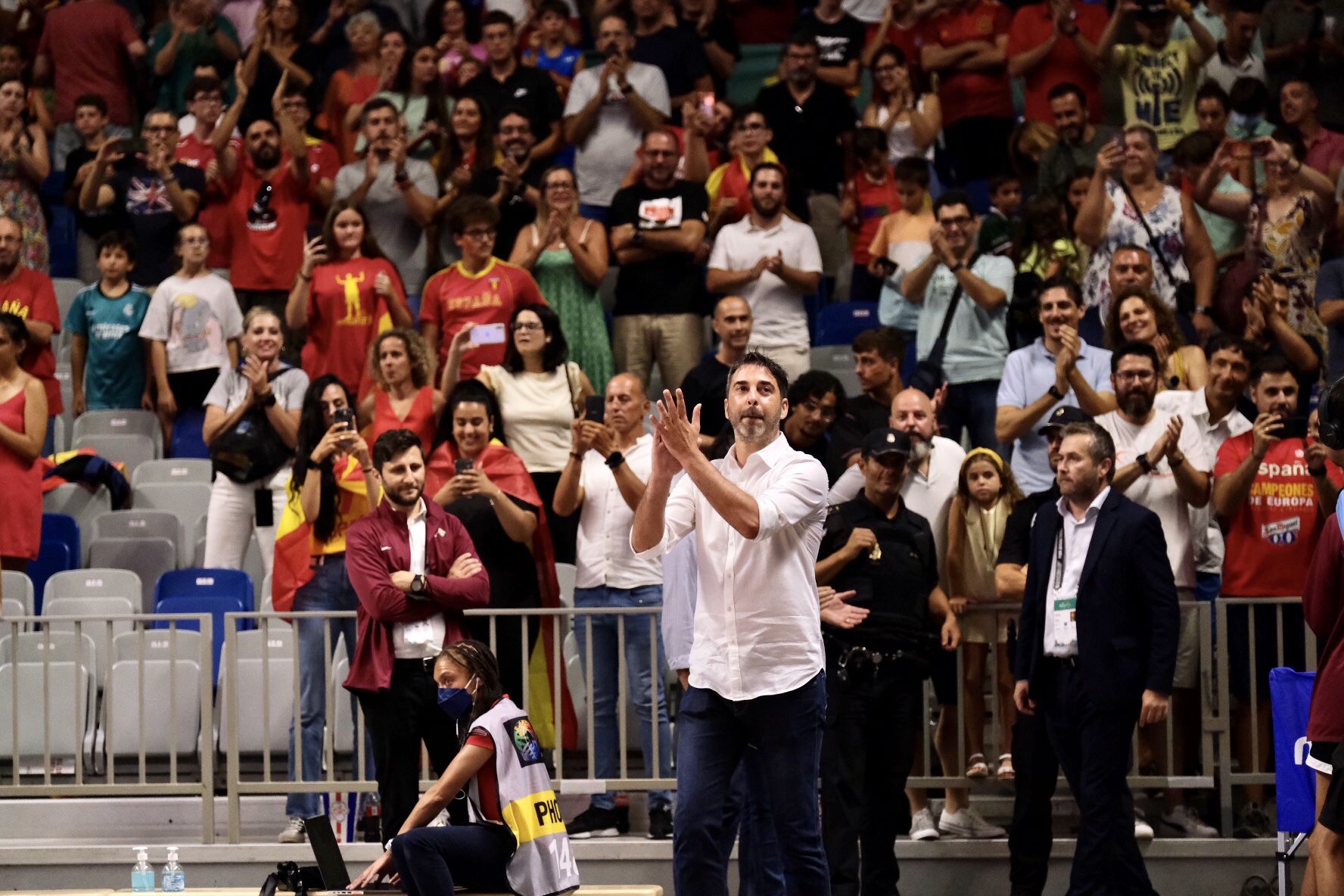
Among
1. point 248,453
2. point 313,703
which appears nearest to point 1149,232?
point 248,453

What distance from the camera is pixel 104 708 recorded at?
786cm

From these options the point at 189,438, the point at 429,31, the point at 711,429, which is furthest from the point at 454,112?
the point at 711,429

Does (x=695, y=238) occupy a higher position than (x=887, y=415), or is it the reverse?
(x=695, y=238)

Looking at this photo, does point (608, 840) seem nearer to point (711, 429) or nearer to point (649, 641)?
point (649, 641)

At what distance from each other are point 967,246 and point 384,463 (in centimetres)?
379

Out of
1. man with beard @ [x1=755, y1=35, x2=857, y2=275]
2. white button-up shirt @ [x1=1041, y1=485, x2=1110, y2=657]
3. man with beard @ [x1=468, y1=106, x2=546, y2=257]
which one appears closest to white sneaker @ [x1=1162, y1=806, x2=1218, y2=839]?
white button-up shirt @ [x1=1041, y1=485, x2=1110, y2=657]

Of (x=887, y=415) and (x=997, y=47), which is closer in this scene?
(x=887, y=415)

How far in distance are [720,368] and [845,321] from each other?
2060mm

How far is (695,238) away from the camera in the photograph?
33.9 feet

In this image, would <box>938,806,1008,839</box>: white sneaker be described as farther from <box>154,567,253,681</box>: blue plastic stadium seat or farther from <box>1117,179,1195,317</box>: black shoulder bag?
<box>1117,179,1195,317</box>: black shoulder bag

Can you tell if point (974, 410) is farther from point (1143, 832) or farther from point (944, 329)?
point (1143, 832)

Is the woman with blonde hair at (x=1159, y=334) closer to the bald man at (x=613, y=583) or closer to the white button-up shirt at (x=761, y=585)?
the bald man at (x=613, y=583)

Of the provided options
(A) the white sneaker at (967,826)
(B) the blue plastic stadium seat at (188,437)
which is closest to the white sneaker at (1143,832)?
(A) the white sneaker at (967,826)

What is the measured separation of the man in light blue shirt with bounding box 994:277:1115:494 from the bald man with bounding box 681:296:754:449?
1.33m
